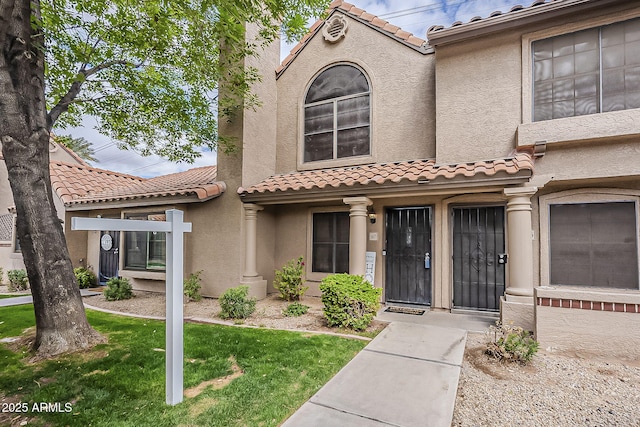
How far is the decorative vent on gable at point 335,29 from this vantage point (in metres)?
8.74

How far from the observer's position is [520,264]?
5621mm

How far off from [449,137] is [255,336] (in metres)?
5.71

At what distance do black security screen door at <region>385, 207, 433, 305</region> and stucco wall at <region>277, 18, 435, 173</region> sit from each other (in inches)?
58.5

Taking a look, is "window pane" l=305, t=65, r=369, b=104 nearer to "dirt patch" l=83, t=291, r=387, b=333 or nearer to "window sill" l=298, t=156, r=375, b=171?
"window sill" l=298, t=156, r=375, b=171

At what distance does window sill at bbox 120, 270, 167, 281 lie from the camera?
30.2 ft

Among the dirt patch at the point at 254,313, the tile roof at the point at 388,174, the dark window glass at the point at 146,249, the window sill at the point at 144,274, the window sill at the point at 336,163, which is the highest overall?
the window sill at the point at 336,163

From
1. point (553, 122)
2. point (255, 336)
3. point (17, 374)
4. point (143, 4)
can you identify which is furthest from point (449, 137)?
point (17, 374)

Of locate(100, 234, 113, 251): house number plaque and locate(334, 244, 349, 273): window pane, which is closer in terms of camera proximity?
locate(334, 244, 349, 273): window pane

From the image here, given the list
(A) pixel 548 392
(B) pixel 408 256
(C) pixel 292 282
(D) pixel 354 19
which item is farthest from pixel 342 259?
(D) pixel 354 19

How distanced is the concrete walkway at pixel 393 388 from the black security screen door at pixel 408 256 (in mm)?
2263

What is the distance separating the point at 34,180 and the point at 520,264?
8051 mm

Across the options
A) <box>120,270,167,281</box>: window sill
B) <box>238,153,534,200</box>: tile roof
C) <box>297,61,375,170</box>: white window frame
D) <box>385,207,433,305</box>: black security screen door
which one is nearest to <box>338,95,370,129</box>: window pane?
<box>297,61,375,170</box>: white window frame

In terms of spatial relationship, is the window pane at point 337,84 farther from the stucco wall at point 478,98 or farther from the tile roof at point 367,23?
the stucco wall at point 478,98

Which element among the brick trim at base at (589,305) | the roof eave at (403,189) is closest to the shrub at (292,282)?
the roof eave at (403,189)
